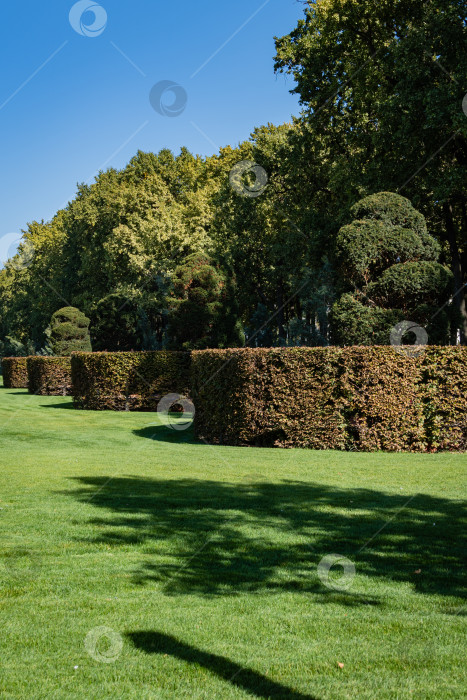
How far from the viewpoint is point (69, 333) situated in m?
41.5

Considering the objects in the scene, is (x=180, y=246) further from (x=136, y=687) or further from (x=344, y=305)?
(x=136, y=687)

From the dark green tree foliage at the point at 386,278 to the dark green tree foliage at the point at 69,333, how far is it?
1055 inches

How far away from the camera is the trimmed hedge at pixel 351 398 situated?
47.2ft

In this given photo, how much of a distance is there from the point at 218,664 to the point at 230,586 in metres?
1.45

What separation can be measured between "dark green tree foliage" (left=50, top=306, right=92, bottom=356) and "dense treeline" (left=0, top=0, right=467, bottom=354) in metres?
4.24

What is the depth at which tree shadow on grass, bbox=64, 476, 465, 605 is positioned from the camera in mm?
5602

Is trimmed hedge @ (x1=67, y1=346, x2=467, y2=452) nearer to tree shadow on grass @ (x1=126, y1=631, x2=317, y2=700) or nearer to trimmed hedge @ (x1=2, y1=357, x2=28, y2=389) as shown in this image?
tree shadow on grass @ (x1=126, y1=631, x2=317, y2=700)

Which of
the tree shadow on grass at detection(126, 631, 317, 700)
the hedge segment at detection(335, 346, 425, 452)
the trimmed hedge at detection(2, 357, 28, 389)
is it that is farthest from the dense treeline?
the tree shadow on grass at detection(126, 631, 317, 700)

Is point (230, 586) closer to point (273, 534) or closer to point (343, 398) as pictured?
point (273, 534)

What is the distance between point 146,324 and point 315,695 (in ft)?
126

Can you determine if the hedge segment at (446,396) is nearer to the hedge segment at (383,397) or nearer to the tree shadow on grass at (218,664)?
the hedge segment at (383,397)

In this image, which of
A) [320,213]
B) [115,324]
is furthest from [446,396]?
[115,324]

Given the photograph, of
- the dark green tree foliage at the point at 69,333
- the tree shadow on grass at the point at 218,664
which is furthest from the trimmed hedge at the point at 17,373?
the tree shadow on grass at the point at 218,664

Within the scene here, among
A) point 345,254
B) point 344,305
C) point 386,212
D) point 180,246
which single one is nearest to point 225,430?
point 344,305
